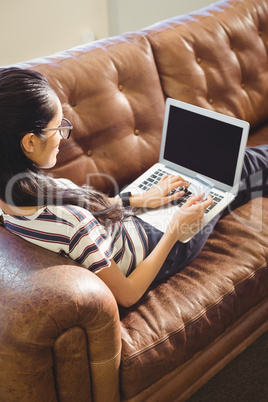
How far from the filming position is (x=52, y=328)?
2.85 ft

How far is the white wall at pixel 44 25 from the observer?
245cm

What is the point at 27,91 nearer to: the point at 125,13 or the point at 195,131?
the point at 195,131

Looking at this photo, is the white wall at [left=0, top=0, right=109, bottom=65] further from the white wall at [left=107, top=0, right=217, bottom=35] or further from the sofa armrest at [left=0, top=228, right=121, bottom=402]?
the sofa armrest at [left=0, top=228, right=121, bottom=402]

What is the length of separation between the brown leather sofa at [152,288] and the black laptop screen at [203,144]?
14 cm

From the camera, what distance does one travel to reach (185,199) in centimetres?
Result: 139

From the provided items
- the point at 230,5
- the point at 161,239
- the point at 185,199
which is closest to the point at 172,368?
the point at 161,239

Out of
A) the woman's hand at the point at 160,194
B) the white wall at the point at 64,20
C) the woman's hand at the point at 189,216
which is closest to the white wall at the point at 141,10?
the white wall at the point at 64,20

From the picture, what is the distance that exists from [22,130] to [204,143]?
673 mm

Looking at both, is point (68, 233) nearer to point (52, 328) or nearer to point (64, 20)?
point (52, 328)

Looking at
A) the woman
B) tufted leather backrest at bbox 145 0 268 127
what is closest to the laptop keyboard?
the woman

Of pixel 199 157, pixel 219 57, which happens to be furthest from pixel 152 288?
pixel 219 57

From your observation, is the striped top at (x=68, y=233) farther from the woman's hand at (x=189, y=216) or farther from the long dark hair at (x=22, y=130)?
the woman's hand at (x=189, y=216)

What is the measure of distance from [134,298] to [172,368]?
0.21 metres

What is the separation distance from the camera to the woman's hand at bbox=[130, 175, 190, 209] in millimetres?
1369
